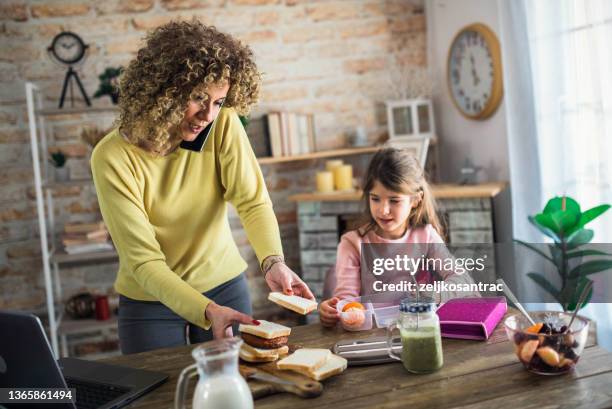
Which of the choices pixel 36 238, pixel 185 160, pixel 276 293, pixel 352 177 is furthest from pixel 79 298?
pixel 276 293

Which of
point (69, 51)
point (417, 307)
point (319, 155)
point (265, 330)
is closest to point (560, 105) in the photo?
point (319, 155)

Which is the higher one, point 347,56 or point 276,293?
point 347,56

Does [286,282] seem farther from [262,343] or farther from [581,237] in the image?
[581,237]

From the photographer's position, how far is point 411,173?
2.39m

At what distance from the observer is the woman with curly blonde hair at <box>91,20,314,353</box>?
1734mm

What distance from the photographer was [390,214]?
2307mm

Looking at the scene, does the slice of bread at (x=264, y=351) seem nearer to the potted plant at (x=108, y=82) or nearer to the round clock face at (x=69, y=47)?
the potted plant at (x=108, y=82)

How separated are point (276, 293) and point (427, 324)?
47cm

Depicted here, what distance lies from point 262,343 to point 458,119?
9.44ft

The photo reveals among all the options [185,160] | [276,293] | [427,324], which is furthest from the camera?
[185,160]

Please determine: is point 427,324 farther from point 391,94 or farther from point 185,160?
point 391,94

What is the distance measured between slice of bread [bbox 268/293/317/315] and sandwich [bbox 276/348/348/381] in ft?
0.50

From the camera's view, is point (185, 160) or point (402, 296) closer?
point (402, 296)

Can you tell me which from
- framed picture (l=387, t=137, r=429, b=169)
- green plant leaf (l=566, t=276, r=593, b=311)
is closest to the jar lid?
green plant leaf (l=566, t=276, r=593, b=311)
